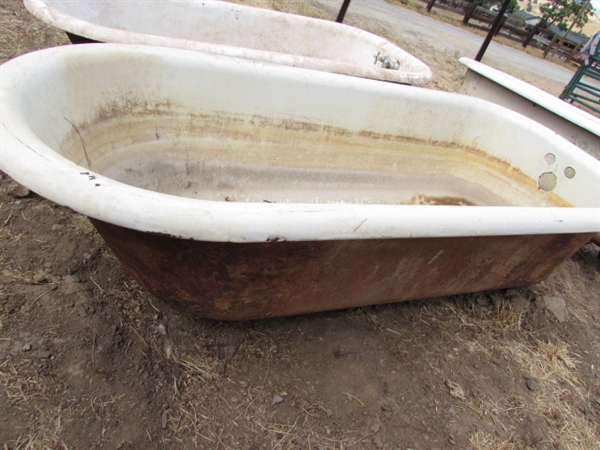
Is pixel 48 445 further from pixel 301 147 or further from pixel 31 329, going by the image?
pixel 301 147

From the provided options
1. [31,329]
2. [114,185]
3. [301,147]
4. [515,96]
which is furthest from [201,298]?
[515,96]

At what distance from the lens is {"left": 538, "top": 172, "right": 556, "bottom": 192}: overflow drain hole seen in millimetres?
2047

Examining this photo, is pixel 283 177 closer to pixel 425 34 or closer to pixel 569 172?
pixel 569 172

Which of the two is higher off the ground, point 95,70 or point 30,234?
point 95,70

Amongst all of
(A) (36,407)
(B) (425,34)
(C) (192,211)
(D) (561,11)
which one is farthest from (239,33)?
(D) (561,11)

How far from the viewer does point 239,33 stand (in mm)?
2576

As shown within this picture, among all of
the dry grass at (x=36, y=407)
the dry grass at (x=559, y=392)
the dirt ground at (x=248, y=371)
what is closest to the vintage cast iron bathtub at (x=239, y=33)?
the dirt ground at (x=248, y=371)

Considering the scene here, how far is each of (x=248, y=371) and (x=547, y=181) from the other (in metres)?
1.81

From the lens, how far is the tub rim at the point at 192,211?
0.80 meters

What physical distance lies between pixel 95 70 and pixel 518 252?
1.69m

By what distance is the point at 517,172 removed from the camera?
2189 millimetres

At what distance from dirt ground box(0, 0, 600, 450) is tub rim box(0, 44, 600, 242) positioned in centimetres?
59

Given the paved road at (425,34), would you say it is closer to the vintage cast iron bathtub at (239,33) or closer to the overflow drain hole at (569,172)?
the vintage cast iron bathtub at (239,33)

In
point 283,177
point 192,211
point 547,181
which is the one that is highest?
point 192,211
